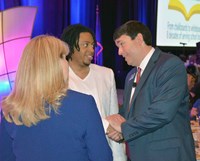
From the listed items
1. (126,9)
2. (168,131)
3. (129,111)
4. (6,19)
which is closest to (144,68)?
(129,111)

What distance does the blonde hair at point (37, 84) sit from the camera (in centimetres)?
129

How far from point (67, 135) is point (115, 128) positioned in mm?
752

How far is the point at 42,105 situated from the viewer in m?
1.30

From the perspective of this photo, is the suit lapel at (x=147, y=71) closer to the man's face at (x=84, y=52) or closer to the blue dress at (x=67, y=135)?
the man's face at (x=84, y=52)

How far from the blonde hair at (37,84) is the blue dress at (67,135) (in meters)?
0.04

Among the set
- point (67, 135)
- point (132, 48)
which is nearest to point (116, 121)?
point (132, 48)

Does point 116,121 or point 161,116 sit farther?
point 116,121

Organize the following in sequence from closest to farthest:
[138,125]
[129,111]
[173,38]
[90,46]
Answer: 1. [138,125]
2. [129,111]
3. [90,46]
4. [173,38]

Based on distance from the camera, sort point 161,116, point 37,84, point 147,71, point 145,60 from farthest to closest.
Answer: point 145,60, point 147,71, point 161,116, point 37,84

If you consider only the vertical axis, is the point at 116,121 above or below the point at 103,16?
below

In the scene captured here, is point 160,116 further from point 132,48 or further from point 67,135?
point 67,135

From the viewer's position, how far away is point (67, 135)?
51.5 inches

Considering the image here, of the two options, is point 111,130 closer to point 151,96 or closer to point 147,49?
point 151,96

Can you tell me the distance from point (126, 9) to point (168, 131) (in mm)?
6473
